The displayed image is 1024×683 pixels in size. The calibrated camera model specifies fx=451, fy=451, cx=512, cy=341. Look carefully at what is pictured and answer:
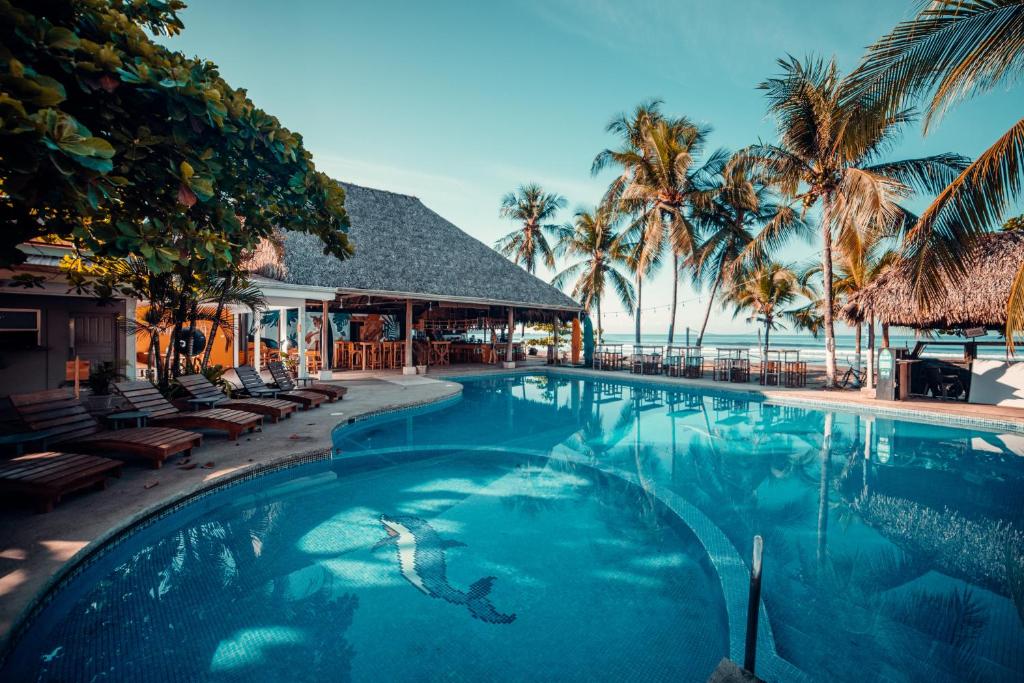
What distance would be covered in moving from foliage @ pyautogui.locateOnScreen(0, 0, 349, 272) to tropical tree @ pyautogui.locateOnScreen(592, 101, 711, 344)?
560 inches

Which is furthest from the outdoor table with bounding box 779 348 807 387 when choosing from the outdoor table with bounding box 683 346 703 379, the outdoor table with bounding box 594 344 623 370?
the outdoor table with bounding box 594 344 623 370

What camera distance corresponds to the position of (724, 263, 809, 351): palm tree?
58.7 feet

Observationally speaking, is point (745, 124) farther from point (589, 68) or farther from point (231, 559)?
point (231, 559)

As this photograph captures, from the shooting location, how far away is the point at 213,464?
5129 millimetres

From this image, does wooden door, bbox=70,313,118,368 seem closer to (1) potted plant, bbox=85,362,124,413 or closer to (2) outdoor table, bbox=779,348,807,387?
(1) potted plant, bbox=85,362,124,413

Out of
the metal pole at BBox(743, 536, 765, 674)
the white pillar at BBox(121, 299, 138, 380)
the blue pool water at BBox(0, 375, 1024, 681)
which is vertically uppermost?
the white pillar at BBox(121, 299, 138, 380)

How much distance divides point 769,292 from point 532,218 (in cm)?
1194

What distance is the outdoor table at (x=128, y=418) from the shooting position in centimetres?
562

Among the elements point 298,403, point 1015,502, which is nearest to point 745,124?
point 1015,502

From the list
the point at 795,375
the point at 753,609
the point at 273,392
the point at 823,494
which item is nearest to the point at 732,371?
the point at 795,375

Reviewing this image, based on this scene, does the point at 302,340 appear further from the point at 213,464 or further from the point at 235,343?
the point at 213,464

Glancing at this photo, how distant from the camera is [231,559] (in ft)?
12.4

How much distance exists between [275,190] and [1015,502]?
8.47 metres

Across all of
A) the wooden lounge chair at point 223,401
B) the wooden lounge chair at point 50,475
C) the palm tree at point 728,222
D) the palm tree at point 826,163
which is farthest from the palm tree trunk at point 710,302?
the wooden lounge chair at point 50,475
